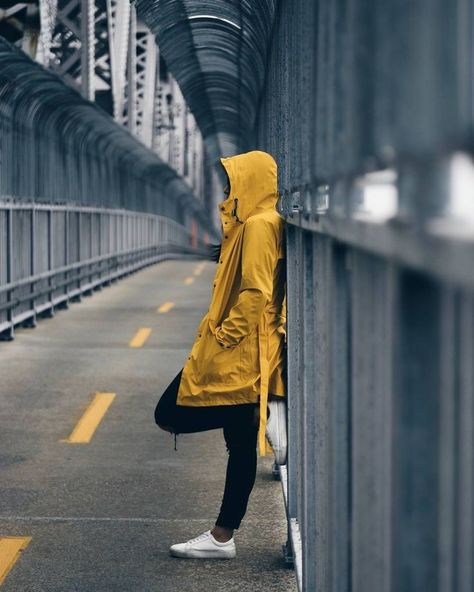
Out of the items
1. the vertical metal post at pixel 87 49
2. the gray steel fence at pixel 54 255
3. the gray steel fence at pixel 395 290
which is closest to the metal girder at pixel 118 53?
the gray steel fence at pixel 54 255

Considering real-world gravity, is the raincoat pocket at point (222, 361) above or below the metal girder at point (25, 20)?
below

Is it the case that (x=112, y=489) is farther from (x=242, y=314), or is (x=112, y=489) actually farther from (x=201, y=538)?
(x=242, y=314)

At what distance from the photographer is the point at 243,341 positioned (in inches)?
225

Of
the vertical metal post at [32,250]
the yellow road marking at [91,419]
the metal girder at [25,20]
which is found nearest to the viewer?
the yellow road marking at [91,419]

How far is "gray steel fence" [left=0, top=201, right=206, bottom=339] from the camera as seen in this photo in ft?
55.9

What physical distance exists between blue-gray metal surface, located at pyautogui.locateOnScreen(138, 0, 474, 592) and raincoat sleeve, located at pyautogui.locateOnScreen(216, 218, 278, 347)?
697mm

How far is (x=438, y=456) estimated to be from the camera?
6.88 ft

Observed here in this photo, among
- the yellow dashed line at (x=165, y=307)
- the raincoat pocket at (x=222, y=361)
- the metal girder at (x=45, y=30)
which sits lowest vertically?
the yellow dashed line at (x=165, y=307)

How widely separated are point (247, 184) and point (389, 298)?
3.44m

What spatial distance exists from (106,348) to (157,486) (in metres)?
7.66

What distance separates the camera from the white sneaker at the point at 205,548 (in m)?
6.17

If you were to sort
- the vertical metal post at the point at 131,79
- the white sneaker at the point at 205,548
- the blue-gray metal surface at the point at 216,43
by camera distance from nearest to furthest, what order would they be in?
the white sneaker at the point at 205,548, the blue-gray metal surface at the point at 216,43, the vertical metal post at the point at 131,79

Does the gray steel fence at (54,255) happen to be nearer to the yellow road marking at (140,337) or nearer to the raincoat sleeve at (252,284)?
the yellow road marking at (140,337)

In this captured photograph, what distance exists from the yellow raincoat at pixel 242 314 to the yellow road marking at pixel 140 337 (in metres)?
9.94
